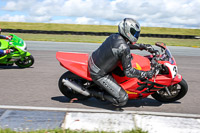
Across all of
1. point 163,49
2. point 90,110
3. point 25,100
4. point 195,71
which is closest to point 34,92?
point 25,100

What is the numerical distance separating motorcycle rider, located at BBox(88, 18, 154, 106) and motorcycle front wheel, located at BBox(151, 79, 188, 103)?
2.60 ft

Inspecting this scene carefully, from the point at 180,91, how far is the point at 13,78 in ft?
15.2

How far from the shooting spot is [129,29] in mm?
4531

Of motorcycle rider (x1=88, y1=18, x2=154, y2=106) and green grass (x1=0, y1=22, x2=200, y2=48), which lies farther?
green grass (x1=0, y1=22, x2=200, y2=48)

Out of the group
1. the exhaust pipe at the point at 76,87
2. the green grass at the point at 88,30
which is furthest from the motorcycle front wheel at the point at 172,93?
the green grass at the point at 88,30

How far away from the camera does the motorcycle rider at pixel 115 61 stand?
452 centimetres

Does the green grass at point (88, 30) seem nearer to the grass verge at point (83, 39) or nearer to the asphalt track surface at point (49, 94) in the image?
the grass verge at point (83, 39)

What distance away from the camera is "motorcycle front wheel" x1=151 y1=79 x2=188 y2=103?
5246 millimetres

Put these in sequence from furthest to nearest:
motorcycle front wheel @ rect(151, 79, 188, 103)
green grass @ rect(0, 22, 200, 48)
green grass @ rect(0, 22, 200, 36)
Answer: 1. green grass @ rect(0, 22, 200, 36)
2. green grass @ rect(0, 22, 200, 48)
3. motorcycle front wheel @ rect(151, 79, 188, 103)

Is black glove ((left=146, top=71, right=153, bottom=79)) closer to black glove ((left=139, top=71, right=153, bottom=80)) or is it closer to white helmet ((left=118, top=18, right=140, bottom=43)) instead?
black glove ((left=139, top=71, right=153, bottom=80))

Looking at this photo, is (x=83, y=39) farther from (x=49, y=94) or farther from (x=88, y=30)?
(x=49, y=94)

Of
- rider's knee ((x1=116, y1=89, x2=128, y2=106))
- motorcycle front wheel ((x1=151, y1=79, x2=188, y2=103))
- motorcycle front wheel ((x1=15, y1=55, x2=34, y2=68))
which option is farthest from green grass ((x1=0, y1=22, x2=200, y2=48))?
rider's knee ((x1=116, y1=89, x2=128, y2=106))

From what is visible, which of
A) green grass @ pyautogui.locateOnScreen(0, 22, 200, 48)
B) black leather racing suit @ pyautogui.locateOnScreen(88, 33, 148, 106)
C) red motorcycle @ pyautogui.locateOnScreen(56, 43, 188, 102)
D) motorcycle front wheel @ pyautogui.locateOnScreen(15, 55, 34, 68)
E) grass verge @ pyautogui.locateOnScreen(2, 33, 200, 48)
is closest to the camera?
black leather racing suit @ pyautogui.locateOnScreen(88, 33, 148, 106)

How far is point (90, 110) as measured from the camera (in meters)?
4.79
